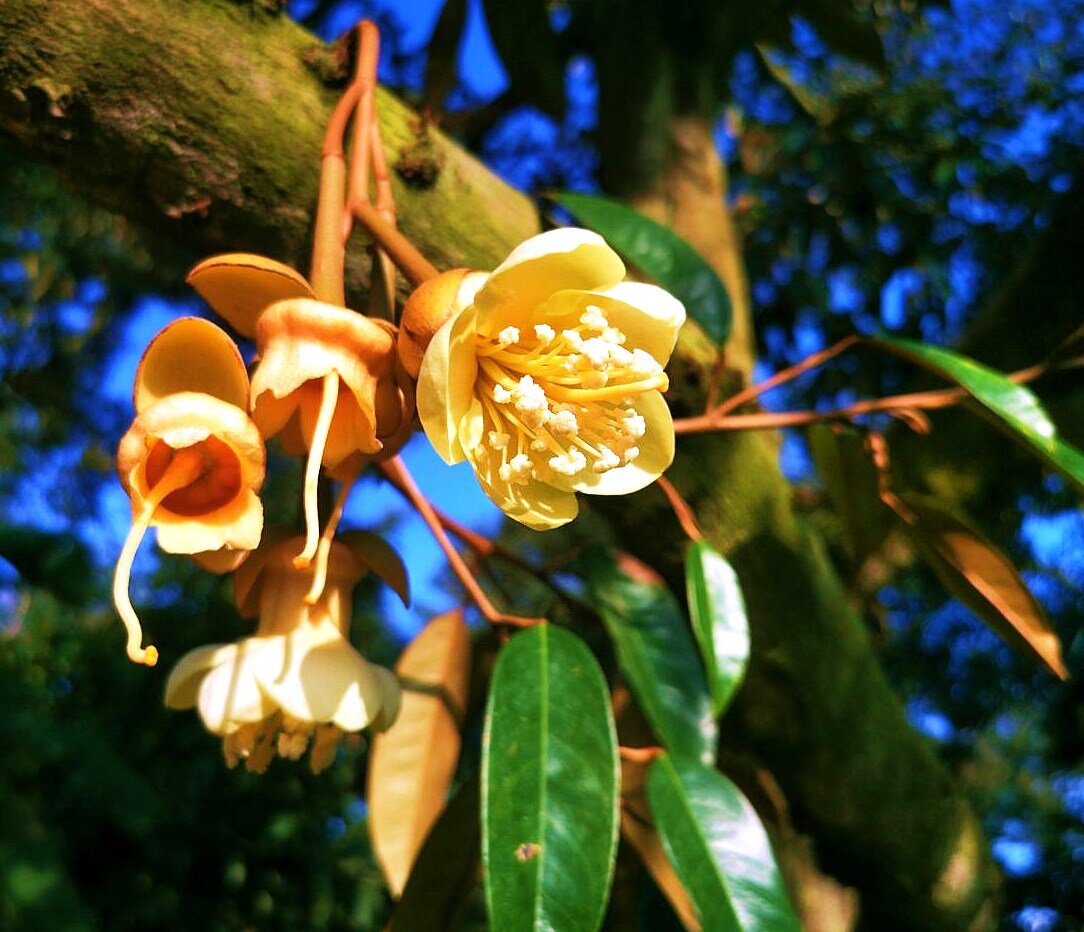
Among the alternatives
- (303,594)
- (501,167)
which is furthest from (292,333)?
(501,167)

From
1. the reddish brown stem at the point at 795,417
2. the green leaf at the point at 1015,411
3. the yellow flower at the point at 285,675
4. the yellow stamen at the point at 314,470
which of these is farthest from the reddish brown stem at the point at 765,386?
the yellow stamen at the point at 314,470

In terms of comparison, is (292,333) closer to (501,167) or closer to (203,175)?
(203,175)

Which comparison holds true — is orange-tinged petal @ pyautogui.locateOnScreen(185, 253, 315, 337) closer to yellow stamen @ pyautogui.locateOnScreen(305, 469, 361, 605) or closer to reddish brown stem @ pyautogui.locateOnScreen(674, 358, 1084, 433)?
yellow stamen @ pyautogui.locateOnScreen(305, 469, 361, 605)

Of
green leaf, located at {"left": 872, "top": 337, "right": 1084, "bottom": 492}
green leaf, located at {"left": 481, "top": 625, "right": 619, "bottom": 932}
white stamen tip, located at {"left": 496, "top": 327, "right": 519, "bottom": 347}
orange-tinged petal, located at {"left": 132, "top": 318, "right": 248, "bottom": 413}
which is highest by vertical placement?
green leaf, located at {"left": 872, "top": 337, "right": 1084, "bottom": 492}

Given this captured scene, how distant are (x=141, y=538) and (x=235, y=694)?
0.63ft

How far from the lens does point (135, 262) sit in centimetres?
273

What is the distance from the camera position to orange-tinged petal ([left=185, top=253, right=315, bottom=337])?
502 mm

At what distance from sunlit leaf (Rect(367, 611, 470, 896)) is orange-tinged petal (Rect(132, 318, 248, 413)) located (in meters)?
0.47

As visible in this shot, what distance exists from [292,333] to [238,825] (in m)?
2.26

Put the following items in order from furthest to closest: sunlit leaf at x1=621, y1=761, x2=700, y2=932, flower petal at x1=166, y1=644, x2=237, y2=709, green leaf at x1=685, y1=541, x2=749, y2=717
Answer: sunlit leaf at x1=621, y1=761, x2=700, y2=932 → green leaf at x1=685, y1=541, x2=749, y2=717 → flower petal at x1=166, y1=644, x2=237, y2=709

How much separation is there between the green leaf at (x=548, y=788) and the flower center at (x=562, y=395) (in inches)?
8.0

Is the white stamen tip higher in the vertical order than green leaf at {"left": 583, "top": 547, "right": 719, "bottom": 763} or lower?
higher

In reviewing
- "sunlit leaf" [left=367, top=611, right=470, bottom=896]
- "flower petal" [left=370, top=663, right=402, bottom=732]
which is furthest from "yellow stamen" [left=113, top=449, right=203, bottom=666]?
"sunlit leaf" [left=367, top=611, right=470, bottom=896]

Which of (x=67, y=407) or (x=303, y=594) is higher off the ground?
(x=303, y=594)
